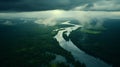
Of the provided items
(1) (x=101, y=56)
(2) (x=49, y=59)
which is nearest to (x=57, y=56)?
(2) (x=49, y=59)

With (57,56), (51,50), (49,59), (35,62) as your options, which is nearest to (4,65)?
(35,62)

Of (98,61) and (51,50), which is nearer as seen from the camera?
(98,61)

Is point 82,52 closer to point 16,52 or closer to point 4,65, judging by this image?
point 16,52

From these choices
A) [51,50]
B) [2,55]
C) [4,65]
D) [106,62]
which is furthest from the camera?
[51,50]

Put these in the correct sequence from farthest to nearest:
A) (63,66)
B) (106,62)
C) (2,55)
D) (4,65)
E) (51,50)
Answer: (51,50), (2,55), (106,62), (4,65), (63,66)

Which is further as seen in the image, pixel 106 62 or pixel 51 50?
pixel 51 50

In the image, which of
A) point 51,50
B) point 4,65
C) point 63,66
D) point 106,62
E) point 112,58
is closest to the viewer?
point 63,66

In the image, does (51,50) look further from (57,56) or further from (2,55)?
(2,55)

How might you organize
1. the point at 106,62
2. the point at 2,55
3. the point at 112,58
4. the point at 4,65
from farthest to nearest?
the point at 2,55, the point at 112,58, the point at 106,62, the point at 4,65
